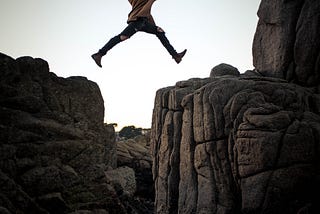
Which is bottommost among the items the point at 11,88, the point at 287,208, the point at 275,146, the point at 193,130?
the point at 287,208

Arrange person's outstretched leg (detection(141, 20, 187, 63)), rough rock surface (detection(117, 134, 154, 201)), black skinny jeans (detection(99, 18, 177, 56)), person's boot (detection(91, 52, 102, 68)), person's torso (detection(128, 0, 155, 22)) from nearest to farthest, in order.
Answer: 1. person's boot (detection(91, 52, 102, 68))
2. black skinny jeans (detection(99, 18, 177, 56))
3. person's torso (detection(128, 0, 155, 22))
4. person's outstretched leg (detection(141, 20, 187, 63))
5. rough rock surface (detection(117, 134, 154, 201))

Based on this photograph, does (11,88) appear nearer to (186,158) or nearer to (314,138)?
(186,158)

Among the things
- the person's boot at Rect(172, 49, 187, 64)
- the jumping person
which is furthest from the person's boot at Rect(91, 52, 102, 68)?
the person's boot at Rect(172, 49, 187, 64)

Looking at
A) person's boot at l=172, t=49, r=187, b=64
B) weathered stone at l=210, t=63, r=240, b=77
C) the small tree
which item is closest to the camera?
person's boot at l=172, t=49, r=187, b=64

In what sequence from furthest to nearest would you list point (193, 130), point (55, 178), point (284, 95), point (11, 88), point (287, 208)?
point (193, 130), point (284, 95), point (287, 208), point (11, 88), point (55, 178)

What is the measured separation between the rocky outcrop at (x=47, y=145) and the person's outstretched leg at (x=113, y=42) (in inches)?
109

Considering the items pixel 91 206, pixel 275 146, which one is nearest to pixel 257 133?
pixel 275 146

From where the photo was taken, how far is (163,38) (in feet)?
31.9

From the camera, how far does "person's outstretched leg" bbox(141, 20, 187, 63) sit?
9.48m

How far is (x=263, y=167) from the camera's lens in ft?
26.6

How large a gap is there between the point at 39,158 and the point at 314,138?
7017 mm

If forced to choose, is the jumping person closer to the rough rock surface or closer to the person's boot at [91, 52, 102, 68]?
the person's boot at [91, 52, 102, 68]

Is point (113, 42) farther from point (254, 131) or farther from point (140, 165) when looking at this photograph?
point (140, 165)

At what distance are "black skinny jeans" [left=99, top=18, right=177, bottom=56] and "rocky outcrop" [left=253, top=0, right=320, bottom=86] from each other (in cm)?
398
